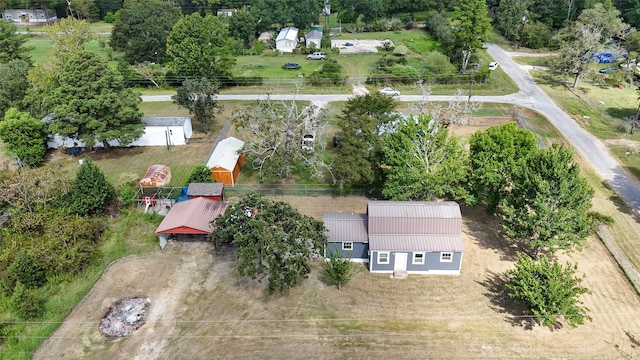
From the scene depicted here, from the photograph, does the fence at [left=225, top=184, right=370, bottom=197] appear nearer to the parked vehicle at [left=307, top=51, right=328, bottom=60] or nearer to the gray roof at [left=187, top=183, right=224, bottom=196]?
the gray roof at [left=187, top=183, right=224, bottom=196]

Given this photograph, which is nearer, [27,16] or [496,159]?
[496,159]

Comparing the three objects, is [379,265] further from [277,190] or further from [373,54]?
[373,54]

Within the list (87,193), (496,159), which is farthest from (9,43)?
(496,159)

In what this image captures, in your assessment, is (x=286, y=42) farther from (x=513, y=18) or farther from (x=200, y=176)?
(x=200, y=176)

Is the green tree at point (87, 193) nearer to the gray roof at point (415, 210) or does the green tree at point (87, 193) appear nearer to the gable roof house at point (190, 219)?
the gable roof house at point (190, 219)

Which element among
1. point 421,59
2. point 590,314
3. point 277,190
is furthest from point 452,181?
point 421,59

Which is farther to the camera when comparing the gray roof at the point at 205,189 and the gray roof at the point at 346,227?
the gray roof at the point at 205,189

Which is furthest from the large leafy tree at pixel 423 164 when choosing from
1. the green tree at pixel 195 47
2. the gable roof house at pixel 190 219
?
the green tree at pixel 195 47

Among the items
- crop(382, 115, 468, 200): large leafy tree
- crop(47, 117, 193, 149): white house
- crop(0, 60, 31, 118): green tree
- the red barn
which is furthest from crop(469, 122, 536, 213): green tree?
crop(0, 60, 31, 118): green tree
